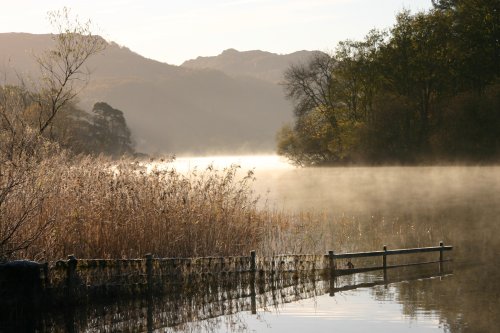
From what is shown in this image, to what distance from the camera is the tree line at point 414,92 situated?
6397 cm

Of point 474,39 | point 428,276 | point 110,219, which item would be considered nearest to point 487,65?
point 474,39

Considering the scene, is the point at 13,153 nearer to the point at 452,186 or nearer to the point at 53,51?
the point at 53,51

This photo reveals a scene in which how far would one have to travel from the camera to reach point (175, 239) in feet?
74.2

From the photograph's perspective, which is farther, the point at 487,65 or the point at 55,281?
the point at 487,65

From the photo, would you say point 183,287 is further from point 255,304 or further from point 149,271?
point 255,304

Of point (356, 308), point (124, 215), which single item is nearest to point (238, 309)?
point (356, 308)

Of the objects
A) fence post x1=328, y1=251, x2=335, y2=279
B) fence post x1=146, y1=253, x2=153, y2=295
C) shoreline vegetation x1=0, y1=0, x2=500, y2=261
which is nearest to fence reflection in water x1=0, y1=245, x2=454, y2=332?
fence post x1=146, y1=253, x2=153, y2=295

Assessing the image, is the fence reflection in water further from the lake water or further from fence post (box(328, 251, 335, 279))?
fence post (box(328, 251, 335, 279))

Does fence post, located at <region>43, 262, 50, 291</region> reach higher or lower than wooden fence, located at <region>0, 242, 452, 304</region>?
higher

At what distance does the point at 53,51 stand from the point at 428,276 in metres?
13.1

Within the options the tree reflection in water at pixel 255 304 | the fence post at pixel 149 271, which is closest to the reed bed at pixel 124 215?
the fence post at pixel 149 271

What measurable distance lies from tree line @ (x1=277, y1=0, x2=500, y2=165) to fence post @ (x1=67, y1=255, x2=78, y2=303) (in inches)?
1886

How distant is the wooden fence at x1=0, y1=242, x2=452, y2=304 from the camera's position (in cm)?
1862

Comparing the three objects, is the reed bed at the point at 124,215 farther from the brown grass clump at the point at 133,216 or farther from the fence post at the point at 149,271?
the fence post at the point at 149,271
